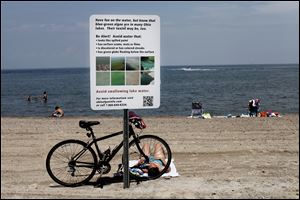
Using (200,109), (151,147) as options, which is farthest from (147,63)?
(200,109)

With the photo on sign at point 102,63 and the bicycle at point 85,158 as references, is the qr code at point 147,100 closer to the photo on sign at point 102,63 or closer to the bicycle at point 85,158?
the bicycle at point 85,158

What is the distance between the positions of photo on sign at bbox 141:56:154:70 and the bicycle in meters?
0.98

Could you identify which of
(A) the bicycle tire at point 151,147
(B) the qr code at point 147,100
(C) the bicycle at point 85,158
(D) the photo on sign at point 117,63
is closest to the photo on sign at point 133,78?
(D) the photo on sign at point 117,63

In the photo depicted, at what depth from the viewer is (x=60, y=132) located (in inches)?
524

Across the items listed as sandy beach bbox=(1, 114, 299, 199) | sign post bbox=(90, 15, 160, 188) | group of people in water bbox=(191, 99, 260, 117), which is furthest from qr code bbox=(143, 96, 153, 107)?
group of people in water bbox=(191, 99, 260, 117)

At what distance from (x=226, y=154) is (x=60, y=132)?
5812 millimetres

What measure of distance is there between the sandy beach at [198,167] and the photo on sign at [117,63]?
171 cm

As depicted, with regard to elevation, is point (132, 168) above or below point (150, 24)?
below

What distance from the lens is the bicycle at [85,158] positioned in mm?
6785

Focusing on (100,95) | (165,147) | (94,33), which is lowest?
(165,147)

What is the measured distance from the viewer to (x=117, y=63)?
252 inches

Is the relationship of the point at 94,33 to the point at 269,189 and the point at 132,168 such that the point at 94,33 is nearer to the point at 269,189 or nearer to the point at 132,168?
the point at 132,168

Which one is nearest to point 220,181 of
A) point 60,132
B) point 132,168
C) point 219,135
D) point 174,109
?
point 132,168

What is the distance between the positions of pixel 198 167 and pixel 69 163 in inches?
91.7
